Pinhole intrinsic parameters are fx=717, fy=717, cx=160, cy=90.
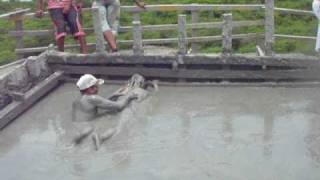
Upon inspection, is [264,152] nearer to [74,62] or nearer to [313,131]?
[313,131]

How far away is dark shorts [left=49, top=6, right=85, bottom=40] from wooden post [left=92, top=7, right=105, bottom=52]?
0.41m

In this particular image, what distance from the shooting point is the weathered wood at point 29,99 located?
9719 millimetres

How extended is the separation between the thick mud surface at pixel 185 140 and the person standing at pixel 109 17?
1335 mm

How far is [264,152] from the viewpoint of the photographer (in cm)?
824

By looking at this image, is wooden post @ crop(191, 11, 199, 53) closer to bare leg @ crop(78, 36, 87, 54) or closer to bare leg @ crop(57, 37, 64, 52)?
bare leg @ crop(78, 36, 87, 54)

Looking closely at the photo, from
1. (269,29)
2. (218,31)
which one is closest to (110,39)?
(269,29)

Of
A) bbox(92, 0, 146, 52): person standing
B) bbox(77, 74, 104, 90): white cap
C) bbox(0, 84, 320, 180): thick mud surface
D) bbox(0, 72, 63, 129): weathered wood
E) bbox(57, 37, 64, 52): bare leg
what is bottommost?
bbox(0, 84, 320, 180): thick mud surface

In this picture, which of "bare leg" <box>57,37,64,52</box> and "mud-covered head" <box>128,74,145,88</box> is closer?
Result: "mud-covered head" <box>128,74,145,88</box>

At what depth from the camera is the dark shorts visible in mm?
11367

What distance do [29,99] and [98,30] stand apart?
164cm

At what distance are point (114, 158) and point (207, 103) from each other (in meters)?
2.24

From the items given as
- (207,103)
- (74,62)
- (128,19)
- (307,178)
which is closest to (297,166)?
(307,178)

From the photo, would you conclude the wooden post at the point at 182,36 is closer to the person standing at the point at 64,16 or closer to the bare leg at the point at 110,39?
the bare leg at the point at 110,39

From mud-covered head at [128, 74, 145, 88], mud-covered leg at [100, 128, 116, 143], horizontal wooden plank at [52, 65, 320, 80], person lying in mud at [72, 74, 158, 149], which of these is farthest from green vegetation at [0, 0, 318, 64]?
mud-covered leg at [100, 128, 116, 143]
